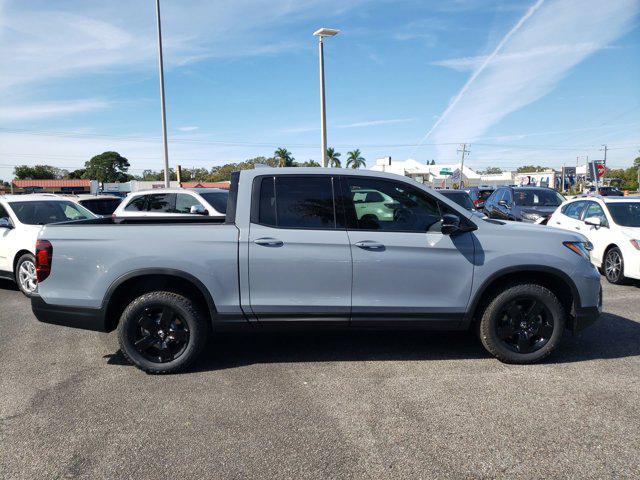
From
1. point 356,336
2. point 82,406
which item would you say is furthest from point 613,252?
point 82,406

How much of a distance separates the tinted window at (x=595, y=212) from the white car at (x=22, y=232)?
9450mm

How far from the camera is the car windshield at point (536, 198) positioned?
1363 cm

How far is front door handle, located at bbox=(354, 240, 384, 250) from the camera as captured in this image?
4238 millimetres

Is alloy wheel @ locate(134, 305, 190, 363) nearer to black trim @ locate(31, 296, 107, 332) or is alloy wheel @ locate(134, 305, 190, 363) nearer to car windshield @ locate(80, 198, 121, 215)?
black trim @ locate(31, 296, 107, 332)

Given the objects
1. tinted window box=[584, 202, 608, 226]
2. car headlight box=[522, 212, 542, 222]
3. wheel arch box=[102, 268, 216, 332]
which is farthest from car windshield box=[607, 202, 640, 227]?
wheel arch box=[102, 268, 216, 332]

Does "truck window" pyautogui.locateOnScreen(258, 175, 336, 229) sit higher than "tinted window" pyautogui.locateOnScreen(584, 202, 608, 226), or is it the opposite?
"truck window" pyautogui.locateOnScreen(258, 175, 336, 229)

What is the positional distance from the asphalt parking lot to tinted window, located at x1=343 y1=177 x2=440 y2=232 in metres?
1.31

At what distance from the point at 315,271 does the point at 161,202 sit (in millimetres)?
6486

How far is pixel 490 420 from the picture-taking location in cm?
345

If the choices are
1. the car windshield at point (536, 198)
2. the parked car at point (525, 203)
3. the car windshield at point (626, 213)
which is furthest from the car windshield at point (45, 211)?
the car windshield at point (536, 198)

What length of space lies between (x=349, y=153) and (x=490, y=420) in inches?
3329

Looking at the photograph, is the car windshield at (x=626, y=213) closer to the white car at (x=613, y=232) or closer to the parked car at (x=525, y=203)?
the white car at (x=613, y=232)

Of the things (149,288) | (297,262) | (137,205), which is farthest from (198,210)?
(297,262)

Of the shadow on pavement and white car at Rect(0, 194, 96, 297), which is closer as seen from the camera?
the shadow on pavement
